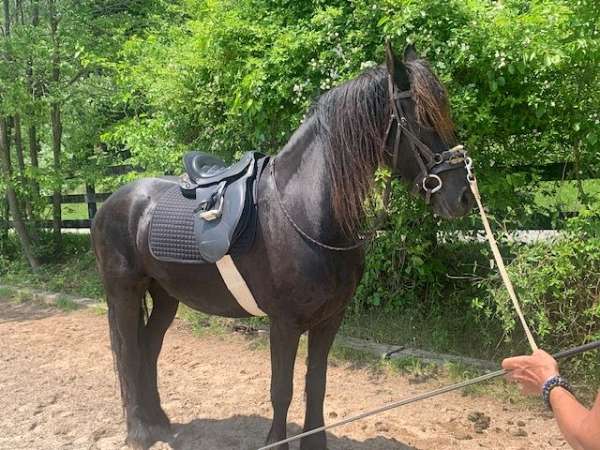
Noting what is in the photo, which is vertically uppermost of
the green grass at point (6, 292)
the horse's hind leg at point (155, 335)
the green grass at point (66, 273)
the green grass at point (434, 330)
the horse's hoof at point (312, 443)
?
the horse's hind leg at point (155, 335)

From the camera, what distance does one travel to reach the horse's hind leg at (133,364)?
3412 mm

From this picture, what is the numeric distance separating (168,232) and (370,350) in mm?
2509

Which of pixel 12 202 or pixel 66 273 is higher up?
pixel 12 202

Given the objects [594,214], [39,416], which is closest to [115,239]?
[39,416]

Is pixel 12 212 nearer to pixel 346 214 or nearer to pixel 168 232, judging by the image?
pixel 168 232

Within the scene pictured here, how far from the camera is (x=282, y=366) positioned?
108 inches

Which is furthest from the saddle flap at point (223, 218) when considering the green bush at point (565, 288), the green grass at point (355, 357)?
the green grass at point (355, 357)

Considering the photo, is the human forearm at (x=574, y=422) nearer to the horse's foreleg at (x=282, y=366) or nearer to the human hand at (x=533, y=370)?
the human hand at (x=533, y=370)

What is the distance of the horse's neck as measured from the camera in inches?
103

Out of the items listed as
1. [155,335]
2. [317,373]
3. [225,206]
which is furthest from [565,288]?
[155,335]

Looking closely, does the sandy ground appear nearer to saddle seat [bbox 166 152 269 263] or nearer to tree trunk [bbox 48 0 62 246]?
saddle seat [bbox 166 152 269 263]

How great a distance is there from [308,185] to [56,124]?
7.41m

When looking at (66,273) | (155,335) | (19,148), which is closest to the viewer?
(155,335)

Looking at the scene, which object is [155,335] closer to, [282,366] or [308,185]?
[282,366]
